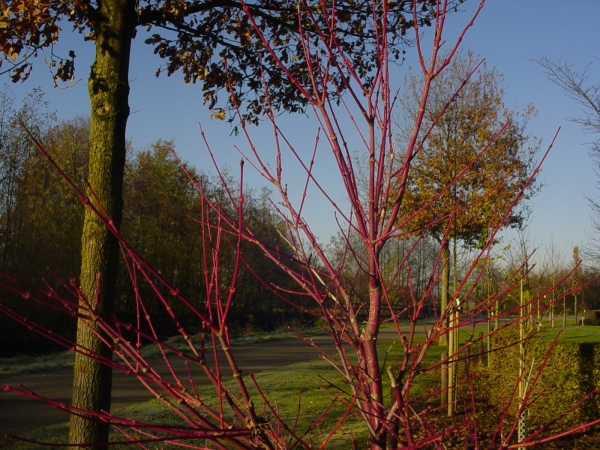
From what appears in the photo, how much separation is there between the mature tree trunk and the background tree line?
11.1 m

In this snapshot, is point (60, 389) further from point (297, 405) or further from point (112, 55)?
point (112, 55)

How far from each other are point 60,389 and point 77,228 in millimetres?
11204

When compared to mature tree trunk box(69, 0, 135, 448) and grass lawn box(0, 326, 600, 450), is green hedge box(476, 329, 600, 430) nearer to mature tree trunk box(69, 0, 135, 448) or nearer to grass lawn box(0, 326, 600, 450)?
grass lawn box(0, 326, 600, 450)

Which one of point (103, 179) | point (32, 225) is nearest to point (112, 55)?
point (103, 179)

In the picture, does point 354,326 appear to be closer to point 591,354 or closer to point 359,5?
point 359,5

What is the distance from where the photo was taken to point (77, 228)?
2088cm

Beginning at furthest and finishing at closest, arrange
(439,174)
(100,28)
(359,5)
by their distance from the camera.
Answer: (439,174) < (359,5) < (100,28)

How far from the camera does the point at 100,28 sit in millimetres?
4434

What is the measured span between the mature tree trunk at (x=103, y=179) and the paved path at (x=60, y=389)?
386 cm

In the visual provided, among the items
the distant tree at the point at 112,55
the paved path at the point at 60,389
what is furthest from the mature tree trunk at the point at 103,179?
the paved path at the point at 60,389

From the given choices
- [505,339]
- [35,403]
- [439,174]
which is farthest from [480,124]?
[35,403]

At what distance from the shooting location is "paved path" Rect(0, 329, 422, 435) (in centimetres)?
831

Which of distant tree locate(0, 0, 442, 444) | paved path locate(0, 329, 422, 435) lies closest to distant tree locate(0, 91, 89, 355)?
Result: paved path locate(0, 329, 422, 435)

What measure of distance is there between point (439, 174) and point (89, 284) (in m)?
10.5
